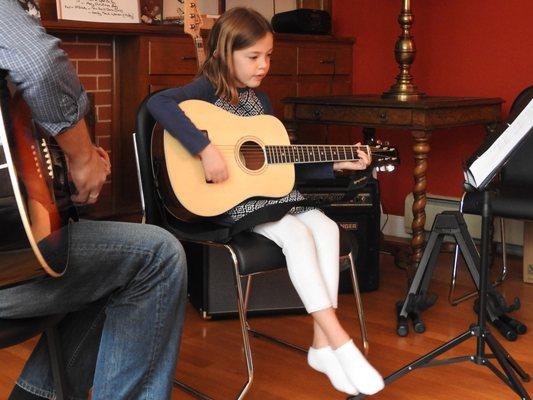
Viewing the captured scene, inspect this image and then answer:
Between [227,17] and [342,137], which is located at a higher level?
[227,17]

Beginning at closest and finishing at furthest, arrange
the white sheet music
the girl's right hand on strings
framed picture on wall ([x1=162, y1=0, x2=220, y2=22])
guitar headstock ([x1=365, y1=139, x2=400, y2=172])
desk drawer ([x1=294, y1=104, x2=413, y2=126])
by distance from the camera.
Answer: the white sheet music, the girl's right hand on strings, guitar headstock ([x1=365, y1=139, x2=400, y2=172]), desk drawer ([x1=294, y1=104, x2=413, y2=126]), framed picture on wall ([x1=162, y1=0, x2=220, y2=22])

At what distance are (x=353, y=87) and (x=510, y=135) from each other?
2478 millimetres

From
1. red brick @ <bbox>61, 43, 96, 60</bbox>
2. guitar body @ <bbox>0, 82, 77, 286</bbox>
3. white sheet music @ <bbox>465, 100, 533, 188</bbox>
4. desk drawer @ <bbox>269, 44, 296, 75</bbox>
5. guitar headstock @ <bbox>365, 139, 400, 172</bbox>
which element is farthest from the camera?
desk drawer @ <bbox>269, 44, 296, 75</bbox>

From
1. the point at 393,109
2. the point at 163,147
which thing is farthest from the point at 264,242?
the point at 393,109

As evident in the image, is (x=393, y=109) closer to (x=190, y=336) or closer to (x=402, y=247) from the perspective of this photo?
(x=402, y=247)

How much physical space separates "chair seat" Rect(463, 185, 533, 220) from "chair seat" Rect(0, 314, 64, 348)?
175 cm

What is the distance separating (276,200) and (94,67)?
1426 mm

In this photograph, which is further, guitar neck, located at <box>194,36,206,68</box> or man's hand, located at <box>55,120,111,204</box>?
guitar neck, located at <box>194,36,206,68</box>

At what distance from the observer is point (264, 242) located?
7.29ft

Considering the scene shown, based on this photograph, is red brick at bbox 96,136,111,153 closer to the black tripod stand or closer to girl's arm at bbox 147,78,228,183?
girl's arm at bbox 147,78,228,183

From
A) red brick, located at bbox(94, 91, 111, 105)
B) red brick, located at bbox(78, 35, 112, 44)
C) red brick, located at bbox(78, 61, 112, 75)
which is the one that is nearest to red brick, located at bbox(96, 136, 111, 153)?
red brick, located at bbox(94, 91, 111, 105)

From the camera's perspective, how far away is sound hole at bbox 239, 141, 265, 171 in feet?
7.63

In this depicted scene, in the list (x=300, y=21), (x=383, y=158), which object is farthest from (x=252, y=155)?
(x=300, y=21)

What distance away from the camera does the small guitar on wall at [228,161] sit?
2250 millimetres
